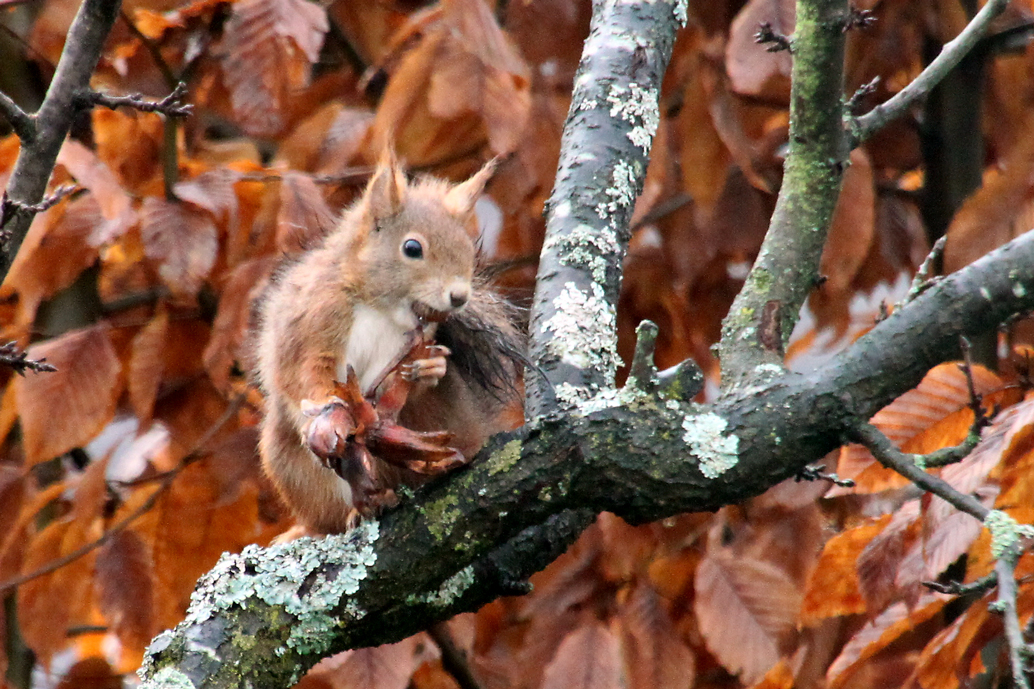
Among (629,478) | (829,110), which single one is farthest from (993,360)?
(629,478)

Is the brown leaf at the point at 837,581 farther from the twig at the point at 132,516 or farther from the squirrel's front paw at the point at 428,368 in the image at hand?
the twig at the point at 132,516

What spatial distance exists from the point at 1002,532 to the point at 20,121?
1.43 m

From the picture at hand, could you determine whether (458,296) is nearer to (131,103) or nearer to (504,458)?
(504,458)

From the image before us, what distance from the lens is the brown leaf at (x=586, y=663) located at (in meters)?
2.61

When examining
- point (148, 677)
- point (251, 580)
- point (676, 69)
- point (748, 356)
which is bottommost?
point (148, 677)

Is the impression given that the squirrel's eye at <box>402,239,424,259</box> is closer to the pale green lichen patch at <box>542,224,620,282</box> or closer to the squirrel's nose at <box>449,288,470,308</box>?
the squirrel's nose at <box>449,288,470,308</box>

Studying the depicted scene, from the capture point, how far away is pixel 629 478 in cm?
163

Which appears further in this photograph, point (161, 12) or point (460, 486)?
point (161, 12)

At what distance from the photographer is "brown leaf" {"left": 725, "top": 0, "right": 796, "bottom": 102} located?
8.73ft

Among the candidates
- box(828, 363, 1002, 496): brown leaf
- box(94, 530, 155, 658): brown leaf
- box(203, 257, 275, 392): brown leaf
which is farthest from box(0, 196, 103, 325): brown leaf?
box(828, 363, 1002, 496): brown leaf

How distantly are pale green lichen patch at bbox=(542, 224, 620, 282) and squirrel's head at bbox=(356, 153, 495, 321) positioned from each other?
21 cm

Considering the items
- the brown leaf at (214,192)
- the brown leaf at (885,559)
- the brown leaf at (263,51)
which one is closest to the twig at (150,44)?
the brown leaf at (263,51)

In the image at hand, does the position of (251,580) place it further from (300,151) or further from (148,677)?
(300,151)

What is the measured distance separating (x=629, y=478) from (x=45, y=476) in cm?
275
